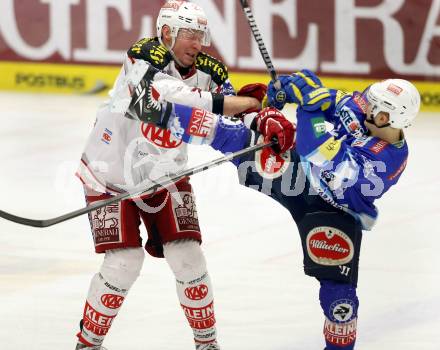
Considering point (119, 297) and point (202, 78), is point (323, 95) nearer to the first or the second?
point (202, 78)

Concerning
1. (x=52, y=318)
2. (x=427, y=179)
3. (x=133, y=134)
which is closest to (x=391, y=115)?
(x=133, y=134)

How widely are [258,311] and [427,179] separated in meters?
3.25

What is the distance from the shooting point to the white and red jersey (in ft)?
18.6

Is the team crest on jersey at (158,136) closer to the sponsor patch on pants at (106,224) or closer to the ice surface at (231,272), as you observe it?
the sponsor patch on pants at (106,224)

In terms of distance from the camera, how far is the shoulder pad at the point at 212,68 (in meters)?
5.73

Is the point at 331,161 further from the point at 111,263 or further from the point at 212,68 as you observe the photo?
the point at 111,263

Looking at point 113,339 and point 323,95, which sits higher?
point 323,95

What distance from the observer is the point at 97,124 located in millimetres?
5797

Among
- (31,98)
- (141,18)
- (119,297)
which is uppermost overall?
(119,297)

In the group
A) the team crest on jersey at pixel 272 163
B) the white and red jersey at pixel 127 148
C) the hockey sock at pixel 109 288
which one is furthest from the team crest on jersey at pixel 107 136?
the team crest on jersey at pixel 272 163

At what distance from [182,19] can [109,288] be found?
1.19 metres

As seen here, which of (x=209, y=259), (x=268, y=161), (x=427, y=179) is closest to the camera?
(x=268, y=161)

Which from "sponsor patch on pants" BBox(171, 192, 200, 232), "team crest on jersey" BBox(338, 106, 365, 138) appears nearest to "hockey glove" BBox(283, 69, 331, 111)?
"team crest on jersey" BBox(338, 106, 365, 138)

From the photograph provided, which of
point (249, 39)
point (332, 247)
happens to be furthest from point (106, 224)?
point (249, 39)
